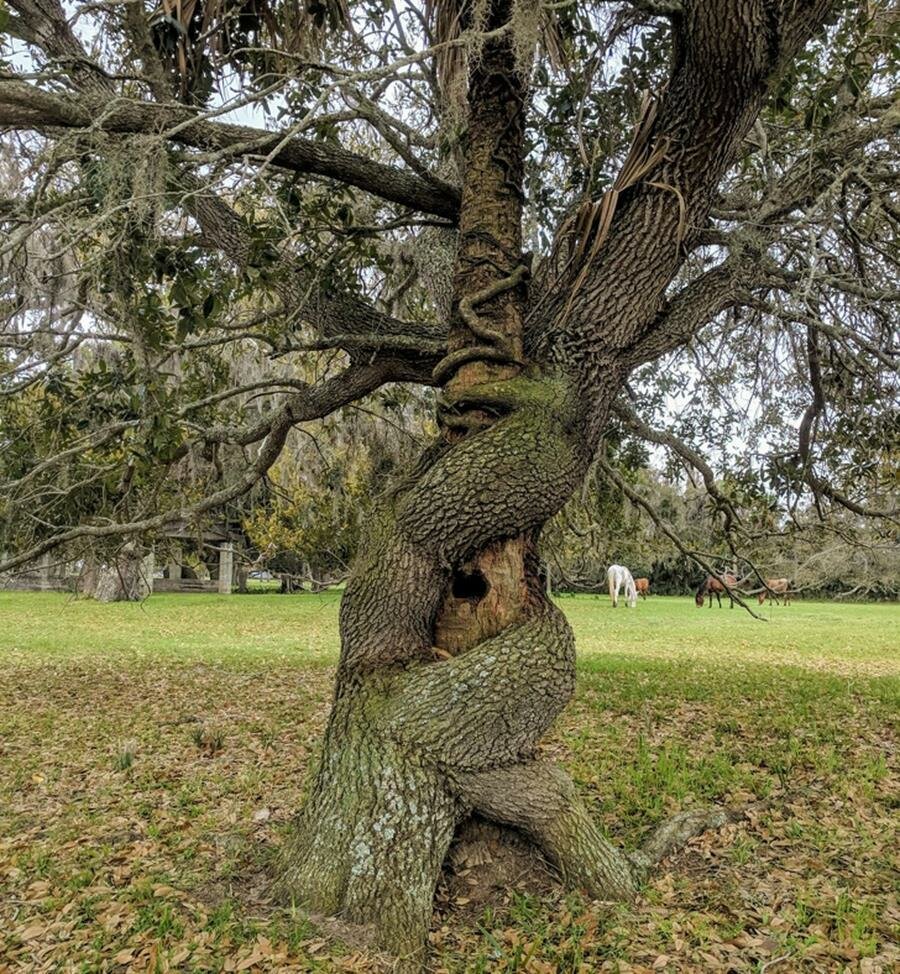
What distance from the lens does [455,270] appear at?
3.78 metres

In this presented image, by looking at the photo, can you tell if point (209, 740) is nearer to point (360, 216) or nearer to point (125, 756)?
point (125, 756)

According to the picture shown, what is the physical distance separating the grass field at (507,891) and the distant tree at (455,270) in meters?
0.30

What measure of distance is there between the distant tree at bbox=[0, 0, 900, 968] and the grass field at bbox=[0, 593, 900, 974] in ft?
0.99

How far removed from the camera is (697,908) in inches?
119

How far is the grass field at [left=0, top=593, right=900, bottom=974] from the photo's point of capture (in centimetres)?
269

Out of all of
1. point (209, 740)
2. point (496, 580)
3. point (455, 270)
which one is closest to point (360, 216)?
point (455, 270)

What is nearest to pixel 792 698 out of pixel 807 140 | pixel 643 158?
pixel 807 140

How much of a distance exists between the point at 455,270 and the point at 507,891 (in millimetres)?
2937

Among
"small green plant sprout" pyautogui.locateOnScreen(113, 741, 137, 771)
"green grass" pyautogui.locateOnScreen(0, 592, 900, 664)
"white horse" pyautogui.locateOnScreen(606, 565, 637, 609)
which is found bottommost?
"small green plant sprout" pyautogui.locateOnScreen(113, 741, 137, 771)

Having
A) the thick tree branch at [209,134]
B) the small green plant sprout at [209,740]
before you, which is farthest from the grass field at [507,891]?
the thick tree branch at [209,134]

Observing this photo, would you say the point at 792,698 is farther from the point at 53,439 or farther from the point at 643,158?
the point at 53,439

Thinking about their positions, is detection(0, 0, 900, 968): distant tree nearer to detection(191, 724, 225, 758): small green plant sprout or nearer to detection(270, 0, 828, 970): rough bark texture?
detection(270, 0, 828, 970): rough bark texture

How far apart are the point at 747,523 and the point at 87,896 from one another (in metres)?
5.94

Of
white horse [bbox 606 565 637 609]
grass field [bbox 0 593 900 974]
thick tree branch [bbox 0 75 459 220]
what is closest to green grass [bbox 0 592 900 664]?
white horse [bbox 606 565 637 609]
